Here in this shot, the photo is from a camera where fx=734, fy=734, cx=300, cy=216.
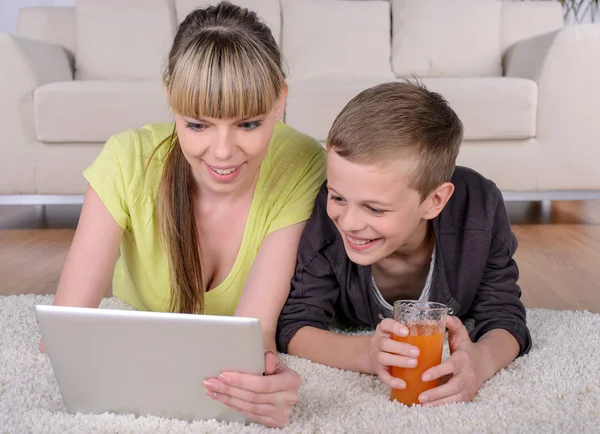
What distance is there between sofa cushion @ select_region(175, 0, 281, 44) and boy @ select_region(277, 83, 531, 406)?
2.19 metres

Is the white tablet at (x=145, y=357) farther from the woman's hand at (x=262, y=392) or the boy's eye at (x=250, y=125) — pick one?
the boy's eye at (x=250, y=125)

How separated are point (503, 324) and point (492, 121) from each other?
1.62 metres

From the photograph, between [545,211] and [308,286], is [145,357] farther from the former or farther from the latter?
[545,211]

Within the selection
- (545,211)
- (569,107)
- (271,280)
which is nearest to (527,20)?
(569,107)

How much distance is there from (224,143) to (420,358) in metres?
0.49

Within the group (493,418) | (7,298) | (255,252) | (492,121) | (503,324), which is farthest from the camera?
(492,121)

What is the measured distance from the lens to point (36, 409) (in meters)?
1.13

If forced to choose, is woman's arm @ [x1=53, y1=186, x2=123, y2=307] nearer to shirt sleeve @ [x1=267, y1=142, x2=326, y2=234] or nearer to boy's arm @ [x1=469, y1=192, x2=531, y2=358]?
shirt sleeve @ [x1=267, y1=142, x2=326, y2=234]

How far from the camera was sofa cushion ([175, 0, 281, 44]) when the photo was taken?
3.48 m

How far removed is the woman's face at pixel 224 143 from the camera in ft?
4.18

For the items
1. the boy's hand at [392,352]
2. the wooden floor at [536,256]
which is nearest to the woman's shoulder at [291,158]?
the boy's hand at [392,352]

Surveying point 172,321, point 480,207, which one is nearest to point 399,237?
point 480,207

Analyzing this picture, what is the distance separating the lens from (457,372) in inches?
46.2

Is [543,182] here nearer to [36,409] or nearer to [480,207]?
[480,207]
